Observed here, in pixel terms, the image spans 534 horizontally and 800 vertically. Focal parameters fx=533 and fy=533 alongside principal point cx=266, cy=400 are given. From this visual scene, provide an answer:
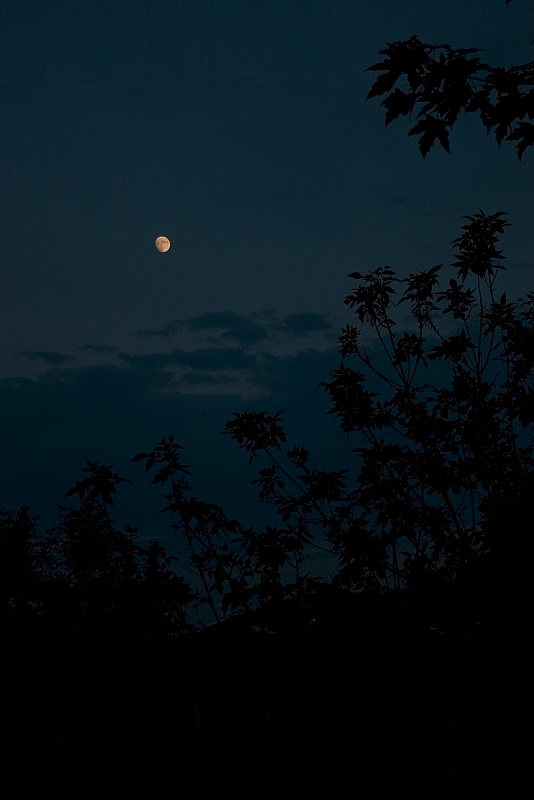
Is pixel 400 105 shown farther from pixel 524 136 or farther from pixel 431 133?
pixel 524 136

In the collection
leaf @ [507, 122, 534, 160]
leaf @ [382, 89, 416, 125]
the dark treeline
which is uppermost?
leaf @ [382, 89, 416, 125]

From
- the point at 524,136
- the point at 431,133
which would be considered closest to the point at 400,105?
the point at 431,133

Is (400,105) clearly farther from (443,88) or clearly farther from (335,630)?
(335,630)

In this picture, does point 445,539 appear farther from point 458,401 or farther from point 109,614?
point 109,614

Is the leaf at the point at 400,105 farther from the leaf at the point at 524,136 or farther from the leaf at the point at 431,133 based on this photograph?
the leaf at the point at 524,136

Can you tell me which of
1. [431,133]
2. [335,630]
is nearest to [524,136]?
[431,133]

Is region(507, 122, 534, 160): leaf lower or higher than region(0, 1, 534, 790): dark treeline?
higher

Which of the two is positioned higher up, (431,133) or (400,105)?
(400,105)

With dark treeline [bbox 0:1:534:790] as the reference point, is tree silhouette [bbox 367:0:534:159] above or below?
above

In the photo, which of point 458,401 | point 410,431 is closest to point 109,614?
point 410,431

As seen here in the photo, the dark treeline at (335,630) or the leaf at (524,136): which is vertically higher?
the leaf at (524,136)

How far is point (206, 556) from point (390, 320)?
13.5 feet

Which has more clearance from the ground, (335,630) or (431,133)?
(431,133)

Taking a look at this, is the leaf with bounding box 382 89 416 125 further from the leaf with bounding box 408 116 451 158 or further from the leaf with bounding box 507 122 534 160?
the leaf with bounding box 507 122 534 160
